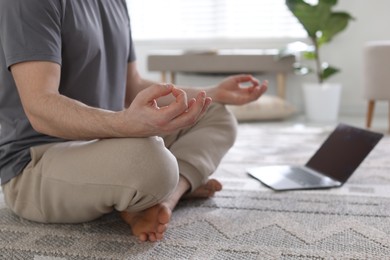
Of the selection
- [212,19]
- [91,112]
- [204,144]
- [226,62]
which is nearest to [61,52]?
[91,112]

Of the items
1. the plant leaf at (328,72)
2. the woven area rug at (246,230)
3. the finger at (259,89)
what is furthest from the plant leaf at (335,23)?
the finger at (259,89)

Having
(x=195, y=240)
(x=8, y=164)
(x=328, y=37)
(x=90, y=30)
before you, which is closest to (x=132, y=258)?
(x=195, y=240)

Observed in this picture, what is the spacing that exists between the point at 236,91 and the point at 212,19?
2.86m

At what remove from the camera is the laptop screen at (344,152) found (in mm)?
1536

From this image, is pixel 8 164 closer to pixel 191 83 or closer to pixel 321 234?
pixel 321 234

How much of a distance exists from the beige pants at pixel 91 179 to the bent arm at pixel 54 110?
0.05m

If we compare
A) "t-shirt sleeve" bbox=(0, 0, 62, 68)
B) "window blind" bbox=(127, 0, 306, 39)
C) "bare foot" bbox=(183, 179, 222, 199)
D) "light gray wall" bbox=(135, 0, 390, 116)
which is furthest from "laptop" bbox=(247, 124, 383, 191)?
"window blind" bbox=(127, 0, 306, 39)

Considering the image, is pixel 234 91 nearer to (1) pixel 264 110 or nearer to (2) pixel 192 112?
(2) pixel 192 112

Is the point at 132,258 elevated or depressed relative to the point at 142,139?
depressed

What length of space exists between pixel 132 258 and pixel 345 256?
406mm

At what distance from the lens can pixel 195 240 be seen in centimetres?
109

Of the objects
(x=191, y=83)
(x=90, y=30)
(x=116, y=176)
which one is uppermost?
(x=90, y=30)

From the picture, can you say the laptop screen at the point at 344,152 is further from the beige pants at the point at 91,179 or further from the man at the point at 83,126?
the beige pants at the point at 91,179

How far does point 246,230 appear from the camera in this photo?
3.79ft
